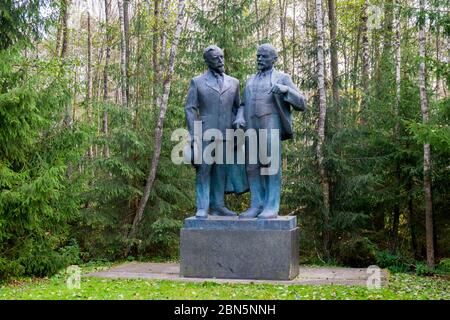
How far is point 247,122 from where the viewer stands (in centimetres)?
782

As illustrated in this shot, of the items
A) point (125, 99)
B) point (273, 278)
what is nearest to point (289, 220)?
point (273, 278)

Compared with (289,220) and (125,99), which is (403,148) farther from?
(125,99)

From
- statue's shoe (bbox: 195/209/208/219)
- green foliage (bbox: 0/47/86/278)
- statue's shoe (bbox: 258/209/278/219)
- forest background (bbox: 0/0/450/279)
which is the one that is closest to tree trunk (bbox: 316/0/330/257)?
forest background (bbox: 0/0/450/279)

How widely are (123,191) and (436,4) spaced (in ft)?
21.8

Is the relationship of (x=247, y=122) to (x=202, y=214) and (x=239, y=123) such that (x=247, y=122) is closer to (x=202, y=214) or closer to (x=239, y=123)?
(x=239, y=123)

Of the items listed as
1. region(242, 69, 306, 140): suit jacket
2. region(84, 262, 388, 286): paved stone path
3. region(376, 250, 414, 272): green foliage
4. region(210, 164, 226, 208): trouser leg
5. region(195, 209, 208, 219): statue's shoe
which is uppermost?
region(242, 69, 306, 140): suit jacket

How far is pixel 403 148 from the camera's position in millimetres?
11250

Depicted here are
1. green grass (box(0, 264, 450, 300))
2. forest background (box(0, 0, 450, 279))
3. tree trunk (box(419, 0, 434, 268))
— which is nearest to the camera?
green grass (box(0, 264, 450, 300))

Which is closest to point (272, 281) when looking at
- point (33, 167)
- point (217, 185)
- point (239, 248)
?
point (239, 248)

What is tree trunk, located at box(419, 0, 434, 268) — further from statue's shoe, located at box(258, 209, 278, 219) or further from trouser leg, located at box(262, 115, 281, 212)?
statue's shoe, located at box(258, 209, 278, 219)

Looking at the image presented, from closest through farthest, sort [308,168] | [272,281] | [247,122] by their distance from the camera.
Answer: [272,281], [247,122], [308,168]

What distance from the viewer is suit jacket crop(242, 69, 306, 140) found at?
757cm

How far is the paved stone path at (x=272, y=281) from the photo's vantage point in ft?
23.7

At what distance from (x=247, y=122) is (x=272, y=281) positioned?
2.20 metres
